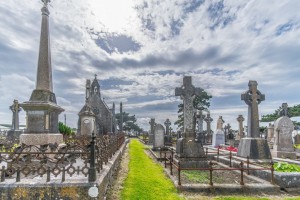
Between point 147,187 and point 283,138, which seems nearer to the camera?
point 147,187

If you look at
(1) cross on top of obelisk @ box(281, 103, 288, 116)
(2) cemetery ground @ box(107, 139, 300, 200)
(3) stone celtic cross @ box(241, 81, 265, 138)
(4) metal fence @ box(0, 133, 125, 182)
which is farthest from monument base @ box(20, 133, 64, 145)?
(1) cross on top of obelisk @ box(281, 103, 288, 116)

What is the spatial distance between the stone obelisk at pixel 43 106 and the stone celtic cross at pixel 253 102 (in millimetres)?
9583

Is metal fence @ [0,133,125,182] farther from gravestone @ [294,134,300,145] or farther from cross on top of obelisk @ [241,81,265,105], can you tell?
gravestone @ [294,134,300,145]

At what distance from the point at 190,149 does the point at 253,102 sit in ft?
15.0

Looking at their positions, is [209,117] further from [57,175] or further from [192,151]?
[57,175]

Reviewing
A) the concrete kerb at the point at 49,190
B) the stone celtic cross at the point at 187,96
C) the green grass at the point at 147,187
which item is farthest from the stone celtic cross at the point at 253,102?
the concrete kerb at the point at 49,190

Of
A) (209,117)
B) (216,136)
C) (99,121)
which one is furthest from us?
(99,121)

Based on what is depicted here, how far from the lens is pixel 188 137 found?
1162 cm

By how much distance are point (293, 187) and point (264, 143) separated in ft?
15.1

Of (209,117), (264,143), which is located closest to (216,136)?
(209,117)

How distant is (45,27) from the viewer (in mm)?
9812

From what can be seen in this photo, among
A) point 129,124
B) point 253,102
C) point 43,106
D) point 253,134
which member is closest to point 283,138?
point 253,134

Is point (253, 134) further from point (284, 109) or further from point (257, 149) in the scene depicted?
point (284, 109)

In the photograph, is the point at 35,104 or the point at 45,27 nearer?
the point at 35,104
